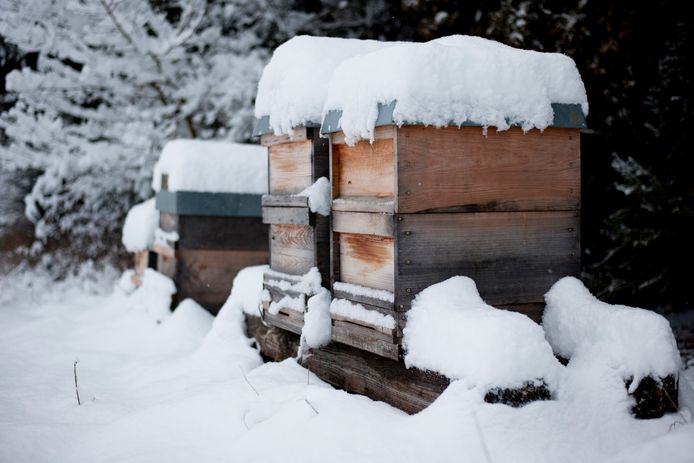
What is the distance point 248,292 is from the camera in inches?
196

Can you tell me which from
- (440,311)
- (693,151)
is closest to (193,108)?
(693,151)

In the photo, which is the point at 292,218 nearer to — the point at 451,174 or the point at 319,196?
the point at 319,196

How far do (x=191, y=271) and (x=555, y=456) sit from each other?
13.3 ft

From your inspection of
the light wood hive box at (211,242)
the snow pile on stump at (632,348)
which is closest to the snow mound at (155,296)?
the light wood hive box at (211,242)

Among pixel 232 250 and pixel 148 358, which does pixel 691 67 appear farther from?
pixel 148 358

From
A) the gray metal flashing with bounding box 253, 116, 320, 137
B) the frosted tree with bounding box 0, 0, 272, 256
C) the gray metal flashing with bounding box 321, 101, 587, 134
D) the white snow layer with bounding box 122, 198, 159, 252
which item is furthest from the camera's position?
the frosted tree with bounding box 0, 0, 272, 256

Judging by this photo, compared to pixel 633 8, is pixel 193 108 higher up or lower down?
lower down

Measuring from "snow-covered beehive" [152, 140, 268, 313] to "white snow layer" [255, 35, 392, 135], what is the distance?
172 cm

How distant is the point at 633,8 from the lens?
19.8 feet

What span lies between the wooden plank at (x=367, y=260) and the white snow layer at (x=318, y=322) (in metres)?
0.21

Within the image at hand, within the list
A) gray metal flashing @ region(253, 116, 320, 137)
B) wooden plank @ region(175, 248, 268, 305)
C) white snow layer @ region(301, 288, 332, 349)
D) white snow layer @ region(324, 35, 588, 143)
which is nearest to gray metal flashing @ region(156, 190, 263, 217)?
wooden plank @ region(175, 248, 268, 305)

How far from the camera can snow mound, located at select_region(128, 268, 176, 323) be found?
5.83 m

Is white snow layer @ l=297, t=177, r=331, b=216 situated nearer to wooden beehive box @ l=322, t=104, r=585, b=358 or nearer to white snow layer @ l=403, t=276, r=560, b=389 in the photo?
wooden beehive box @ l=322, t=104, r=585, b=358

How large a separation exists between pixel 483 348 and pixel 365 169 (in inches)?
44.3
